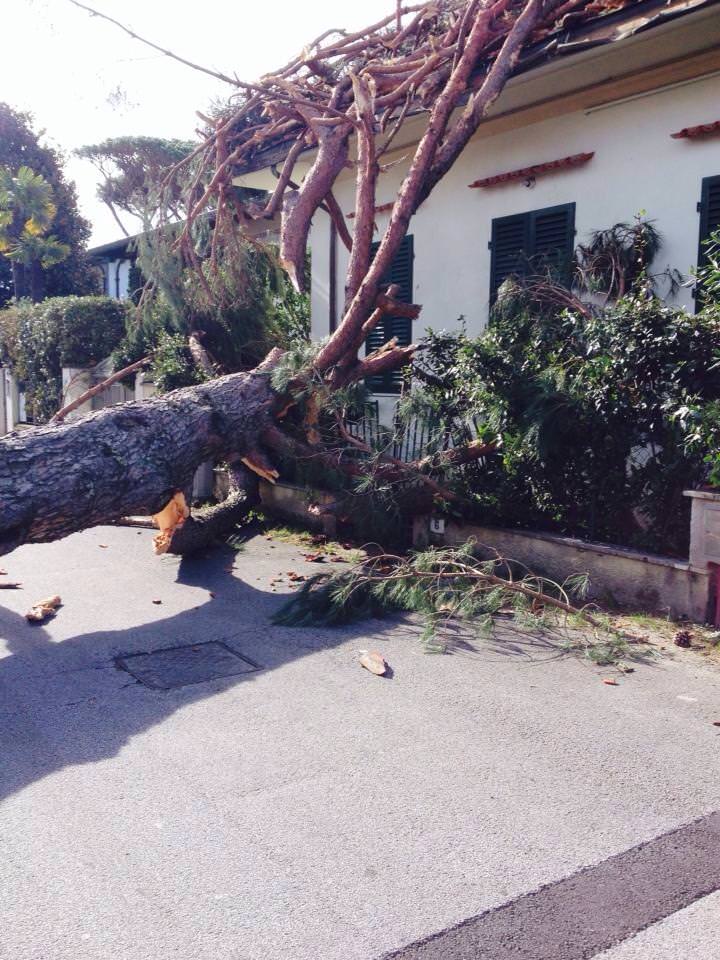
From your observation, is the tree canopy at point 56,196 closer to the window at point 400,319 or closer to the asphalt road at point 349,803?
the window at point 400,319

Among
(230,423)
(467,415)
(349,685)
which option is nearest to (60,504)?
(230,423)

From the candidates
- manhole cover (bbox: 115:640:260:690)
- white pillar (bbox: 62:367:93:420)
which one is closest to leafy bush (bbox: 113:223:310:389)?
white pillar (bbox: 62:367:93:420)

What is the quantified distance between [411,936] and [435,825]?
753mm

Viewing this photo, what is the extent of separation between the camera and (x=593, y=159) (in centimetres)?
884

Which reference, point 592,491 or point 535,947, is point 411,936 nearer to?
point 535,947

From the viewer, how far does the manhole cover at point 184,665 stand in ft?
17.8

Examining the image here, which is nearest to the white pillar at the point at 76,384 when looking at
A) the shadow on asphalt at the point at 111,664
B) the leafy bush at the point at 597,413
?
the shadow on asphalt at the point at 111,664

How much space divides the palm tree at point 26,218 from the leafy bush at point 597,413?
897 inches

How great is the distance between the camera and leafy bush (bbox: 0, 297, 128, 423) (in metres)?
16.5

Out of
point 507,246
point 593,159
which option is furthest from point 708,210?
point 507,246

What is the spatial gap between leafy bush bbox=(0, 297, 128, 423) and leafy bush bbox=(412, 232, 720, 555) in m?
10.0

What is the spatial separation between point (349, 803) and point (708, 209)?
633cm

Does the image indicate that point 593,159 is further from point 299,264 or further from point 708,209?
point 299,264

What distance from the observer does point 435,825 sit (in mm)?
3600
